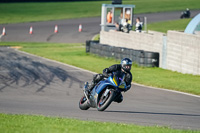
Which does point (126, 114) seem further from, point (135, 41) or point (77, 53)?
point (77, 53)

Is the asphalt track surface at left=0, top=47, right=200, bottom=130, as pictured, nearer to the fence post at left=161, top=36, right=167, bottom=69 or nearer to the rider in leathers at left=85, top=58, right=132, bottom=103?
the rider in leathers at left=85, top=58, right=132, bottom=103

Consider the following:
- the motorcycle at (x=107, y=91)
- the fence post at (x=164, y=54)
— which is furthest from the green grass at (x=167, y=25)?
the motorcycle at (x=107, y=91)

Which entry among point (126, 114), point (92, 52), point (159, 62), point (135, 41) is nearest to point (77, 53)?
point (92, 52)

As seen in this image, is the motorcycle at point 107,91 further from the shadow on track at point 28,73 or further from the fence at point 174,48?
the fence at point 174,48

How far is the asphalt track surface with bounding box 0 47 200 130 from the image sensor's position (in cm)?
1084

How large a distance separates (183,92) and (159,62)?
6.87 metres

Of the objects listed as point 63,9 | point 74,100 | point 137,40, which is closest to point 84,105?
point 74,100

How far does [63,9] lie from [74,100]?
4737cm

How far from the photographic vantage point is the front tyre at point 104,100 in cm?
1069

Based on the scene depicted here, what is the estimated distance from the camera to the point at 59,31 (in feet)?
142

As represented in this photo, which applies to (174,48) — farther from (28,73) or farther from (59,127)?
(59,127)

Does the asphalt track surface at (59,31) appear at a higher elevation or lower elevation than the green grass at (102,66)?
higher

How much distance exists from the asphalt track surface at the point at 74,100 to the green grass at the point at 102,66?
117cm

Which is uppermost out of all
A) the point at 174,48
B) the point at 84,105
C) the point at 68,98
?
the point at 174,48
